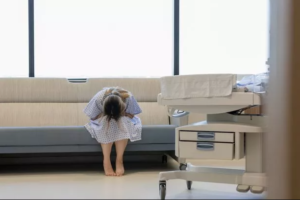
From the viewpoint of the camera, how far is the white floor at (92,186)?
2.63m

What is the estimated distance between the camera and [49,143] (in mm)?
3508

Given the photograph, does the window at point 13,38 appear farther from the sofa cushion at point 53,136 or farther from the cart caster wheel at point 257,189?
the cart caster wheel at point 257,189

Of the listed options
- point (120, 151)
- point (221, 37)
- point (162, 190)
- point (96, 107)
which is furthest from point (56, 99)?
point (162, 190)

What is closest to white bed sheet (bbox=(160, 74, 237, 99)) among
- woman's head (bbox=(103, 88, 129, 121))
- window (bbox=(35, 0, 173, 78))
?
woman's head (bbox=(103, 88, 129, 121))

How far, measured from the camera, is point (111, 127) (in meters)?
3.54

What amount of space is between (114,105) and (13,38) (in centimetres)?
184

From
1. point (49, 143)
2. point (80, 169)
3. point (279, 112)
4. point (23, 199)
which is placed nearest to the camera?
point (279, 112)

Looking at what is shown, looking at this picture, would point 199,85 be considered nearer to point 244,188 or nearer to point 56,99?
point 244,188

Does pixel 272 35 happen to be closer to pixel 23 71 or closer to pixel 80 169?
pixel 80 169

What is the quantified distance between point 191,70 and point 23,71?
193 cm

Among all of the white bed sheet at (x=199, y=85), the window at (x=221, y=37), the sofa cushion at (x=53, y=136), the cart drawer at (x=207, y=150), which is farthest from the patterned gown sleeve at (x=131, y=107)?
the window at (x=221, y=37)

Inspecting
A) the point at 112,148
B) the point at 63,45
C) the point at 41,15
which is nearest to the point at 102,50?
the point at 63,45

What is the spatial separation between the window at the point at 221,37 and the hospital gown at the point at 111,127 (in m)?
1.48

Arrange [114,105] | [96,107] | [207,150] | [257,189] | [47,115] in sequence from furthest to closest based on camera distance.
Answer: [47,115] → [96,107] → [114,105] → [207,150] → [257,189]
